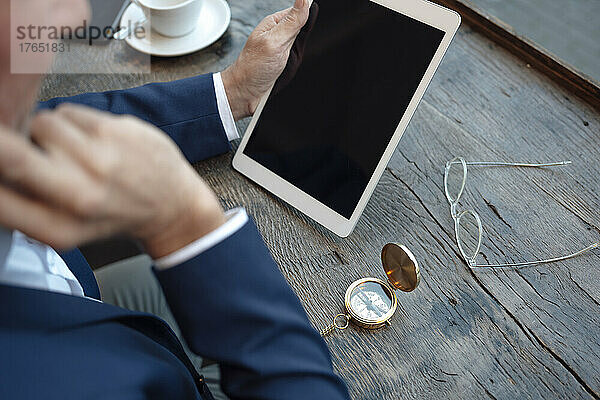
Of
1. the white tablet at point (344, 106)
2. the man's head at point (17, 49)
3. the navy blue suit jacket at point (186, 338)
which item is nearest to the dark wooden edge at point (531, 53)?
the white tablet at point (344, 106)

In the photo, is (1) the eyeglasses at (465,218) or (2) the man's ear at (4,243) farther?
(1) the eyeglasses at (465,218)

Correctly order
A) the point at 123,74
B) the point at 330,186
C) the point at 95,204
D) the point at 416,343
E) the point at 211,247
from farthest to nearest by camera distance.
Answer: the point at 123,74
the point at 330,186
the point at 416,343
the point at 211,247
the point at 95,204

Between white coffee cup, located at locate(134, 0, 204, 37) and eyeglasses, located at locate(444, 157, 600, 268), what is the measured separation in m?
0.56

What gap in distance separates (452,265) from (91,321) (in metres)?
0.50

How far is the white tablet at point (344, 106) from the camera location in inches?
30.5

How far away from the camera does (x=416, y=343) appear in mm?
719

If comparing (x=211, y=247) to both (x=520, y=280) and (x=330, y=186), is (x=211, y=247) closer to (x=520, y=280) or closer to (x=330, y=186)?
(x=330, y=186)

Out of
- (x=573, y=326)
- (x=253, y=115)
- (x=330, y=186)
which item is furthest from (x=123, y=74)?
(x=573, y=326)

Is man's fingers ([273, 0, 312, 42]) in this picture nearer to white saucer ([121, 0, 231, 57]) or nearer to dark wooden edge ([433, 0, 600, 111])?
white saucer ([121, 0, 231, 57])

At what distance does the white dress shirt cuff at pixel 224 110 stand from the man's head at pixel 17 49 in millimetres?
469

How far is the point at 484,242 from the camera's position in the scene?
80cm

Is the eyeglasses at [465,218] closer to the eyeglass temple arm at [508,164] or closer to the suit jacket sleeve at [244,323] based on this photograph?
the eyeglass temple arm at [508,164]

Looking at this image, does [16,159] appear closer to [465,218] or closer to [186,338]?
[186,338]

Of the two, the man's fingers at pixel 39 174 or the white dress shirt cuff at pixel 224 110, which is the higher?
the man's fingers at pixel 39 174
